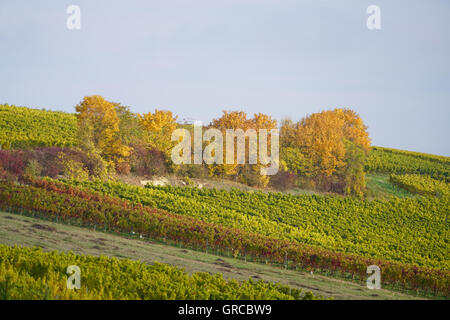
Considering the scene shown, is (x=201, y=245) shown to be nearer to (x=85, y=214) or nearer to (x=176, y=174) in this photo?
(x=85, y=214)

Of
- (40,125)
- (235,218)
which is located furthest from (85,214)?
(40,125)

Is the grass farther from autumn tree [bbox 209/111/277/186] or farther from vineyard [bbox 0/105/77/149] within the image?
vineyard [bbox 0/105/77/149]

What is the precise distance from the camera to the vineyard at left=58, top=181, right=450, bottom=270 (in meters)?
33.0

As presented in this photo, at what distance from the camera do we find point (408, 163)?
254ft

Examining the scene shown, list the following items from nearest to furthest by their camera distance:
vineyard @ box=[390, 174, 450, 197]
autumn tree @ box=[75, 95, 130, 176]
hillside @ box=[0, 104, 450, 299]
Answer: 1. hillside @ box=[0, 104, 450, 299]
2. autumn tree @ box=[75, 95, 130, 176]
3. vineyard @ box=[390, 174, 450, 197]

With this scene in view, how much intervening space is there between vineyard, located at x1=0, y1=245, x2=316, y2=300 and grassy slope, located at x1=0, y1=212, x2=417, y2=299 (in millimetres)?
5661

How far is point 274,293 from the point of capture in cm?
1152

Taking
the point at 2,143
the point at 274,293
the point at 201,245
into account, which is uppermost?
the point at 2,143

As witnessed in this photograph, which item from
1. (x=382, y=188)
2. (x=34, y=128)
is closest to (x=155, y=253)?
(x=34, y=128)

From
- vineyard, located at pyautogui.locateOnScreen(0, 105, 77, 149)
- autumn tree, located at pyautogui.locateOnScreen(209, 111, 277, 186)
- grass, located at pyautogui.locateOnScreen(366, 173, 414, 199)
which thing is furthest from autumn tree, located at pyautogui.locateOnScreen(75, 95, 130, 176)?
grass, located at pyautogui.locateOnScreen(366, 173, 414, 199)

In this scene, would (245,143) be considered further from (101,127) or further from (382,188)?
(382,188)

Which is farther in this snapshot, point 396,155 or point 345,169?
point 396,155

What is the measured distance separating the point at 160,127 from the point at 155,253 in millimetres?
27065
